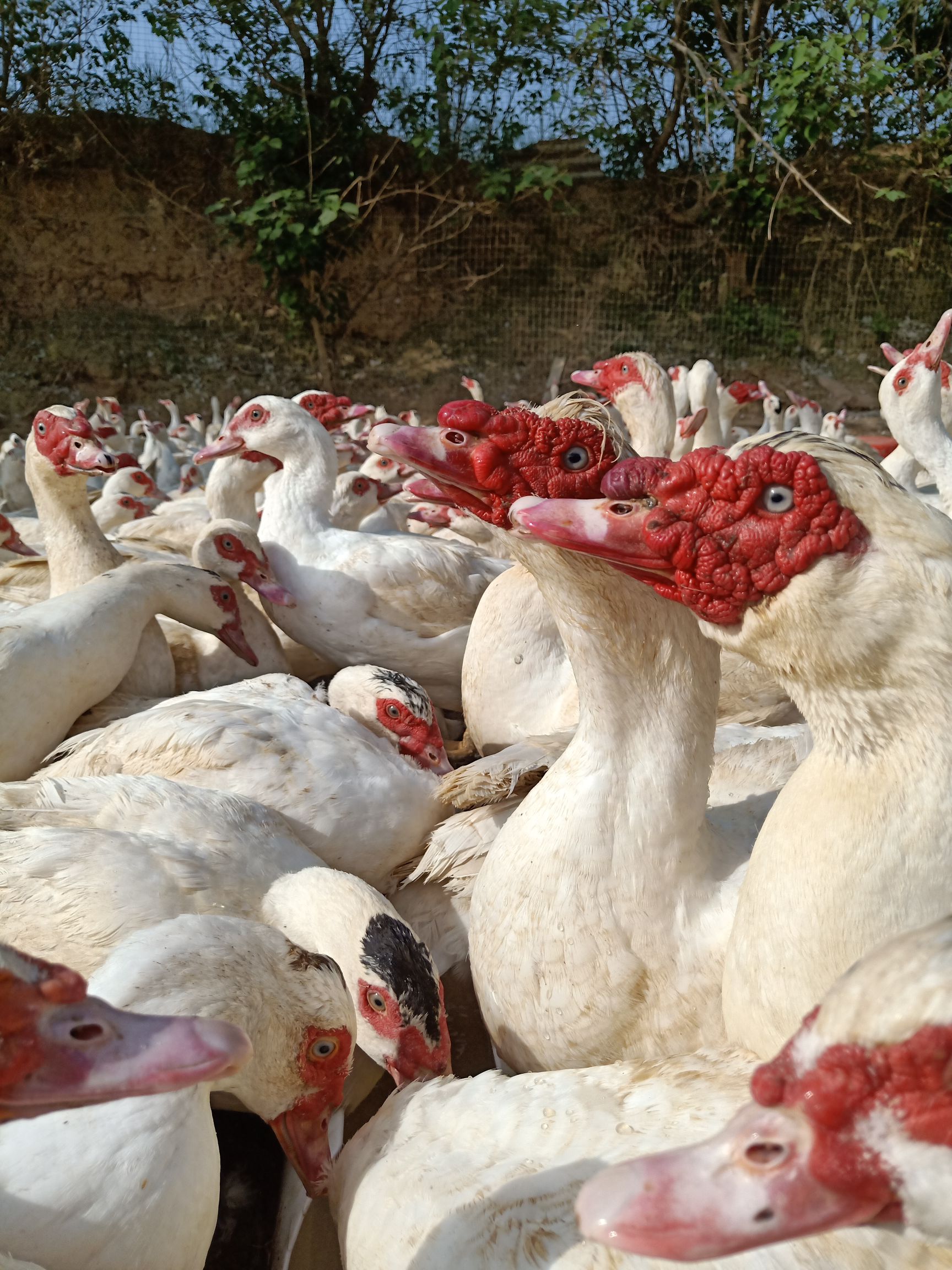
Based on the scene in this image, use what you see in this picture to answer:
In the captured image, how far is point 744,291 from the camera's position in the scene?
15.7m

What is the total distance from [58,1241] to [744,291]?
52.8 feet

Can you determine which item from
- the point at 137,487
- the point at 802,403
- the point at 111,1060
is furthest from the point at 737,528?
the point at 802,403

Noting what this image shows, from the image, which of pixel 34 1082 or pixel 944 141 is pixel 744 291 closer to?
pixel 944 141

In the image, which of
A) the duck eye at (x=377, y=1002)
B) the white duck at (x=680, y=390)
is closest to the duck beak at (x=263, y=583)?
the duck eye at (x=377, y=1002)

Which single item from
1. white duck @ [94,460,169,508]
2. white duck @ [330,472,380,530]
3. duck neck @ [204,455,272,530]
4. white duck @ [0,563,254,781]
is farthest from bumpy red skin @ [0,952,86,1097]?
white duck @ [94,460,169,508]

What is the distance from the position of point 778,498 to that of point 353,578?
323 centimetres

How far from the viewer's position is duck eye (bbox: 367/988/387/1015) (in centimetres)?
230

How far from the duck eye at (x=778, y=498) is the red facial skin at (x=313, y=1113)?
1337 mm

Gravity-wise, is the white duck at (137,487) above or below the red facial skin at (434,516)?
above

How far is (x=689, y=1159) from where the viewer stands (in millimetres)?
995

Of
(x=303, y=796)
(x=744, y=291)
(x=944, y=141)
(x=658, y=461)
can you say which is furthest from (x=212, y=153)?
(x=658, y=461)

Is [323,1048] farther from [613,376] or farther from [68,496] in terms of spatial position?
[613,376]

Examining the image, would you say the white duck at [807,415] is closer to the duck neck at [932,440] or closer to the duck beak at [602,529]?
the duck neck at [932,440]

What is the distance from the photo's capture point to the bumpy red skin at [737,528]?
1.46m
